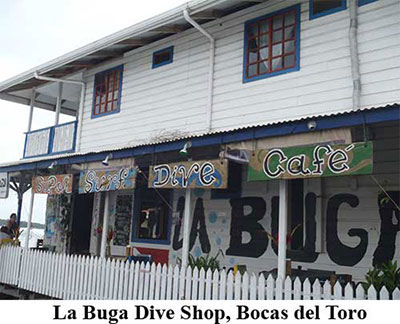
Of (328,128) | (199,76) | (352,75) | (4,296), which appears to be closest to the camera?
(328,128)

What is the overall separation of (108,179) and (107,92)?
423 cm

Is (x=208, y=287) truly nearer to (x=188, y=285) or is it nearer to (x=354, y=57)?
(x=188, y=285)

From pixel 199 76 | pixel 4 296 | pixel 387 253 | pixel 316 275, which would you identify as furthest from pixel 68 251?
pixel 387 253

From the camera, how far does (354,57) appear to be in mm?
7809

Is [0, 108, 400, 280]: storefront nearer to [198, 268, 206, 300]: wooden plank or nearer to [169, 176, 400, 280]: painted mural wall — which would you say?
[169, 176, 400, 280]: painted mural wall

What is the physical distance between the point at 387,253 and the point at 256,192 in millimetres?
3026

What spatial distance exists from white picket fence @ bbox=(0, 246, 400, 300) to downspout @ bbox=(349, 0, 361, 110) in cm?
322

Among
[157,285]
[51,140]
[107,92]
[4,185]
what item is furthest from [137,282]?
[51,140]

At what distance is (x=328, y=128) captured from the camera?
640 centimetres

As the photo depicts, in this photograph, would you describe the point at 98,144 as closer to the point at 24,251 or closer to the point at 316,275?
the point at 24,251

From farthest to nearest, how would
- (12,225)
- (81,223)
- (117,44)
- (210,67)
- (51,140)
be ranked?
(81,223) < (12,225) < (51,140) < (117,44) < (210,67)

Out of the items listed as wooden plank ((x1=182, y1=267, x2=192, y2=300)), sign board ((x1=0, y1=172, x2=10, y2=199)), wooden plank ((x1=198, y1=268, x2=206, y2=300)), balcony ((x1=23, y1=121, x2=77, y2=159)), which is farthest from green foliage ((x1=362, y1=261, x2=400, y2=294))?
sign board ((x1=0, y1=172, x2=10, y2=199))

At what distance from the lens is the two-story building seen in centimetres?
714

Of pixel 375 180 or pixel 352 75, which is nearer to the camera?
pixel 375 180
